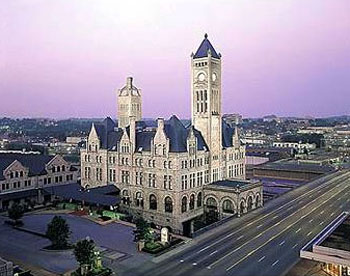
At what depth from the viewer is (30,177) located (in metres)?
83.3

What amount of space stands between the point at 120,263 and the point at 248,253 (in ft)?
50.9

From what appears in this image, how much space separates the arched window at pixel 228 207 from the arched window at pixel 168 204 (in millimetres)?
9174

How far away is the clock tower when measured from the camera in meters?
78.6

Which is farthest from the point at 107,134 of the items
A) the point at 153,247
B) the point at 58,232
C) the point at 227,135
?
the point at 153,247

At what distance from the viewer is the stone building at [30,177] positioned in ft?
256

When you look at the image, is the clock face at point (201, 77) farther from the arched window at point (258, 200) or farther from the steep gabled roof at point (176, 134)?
the arched window at point (258, 200)

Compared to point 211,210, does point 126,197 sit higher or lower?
higher

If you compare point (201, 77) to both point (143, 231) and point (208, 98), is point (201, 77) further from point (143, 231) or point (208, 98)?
point (143, 231)

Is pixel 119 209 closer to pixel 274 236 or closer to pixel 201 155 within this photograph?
pixel 201 155

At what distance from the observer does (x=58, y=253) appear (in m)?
51.5

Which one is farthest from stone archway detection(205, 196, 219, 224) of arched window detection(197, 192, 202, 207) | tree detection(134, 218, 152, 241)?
tree detection(134, 218, 152, 241)

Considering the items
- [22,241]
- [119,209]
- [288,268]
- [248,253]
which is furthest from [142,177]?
[288,268]

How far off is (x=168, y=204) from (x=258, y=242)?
2090 cm

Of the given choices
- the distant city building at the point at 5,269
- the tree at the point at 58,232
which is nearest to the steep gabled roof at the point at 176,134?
the tree at the point at 58,232
